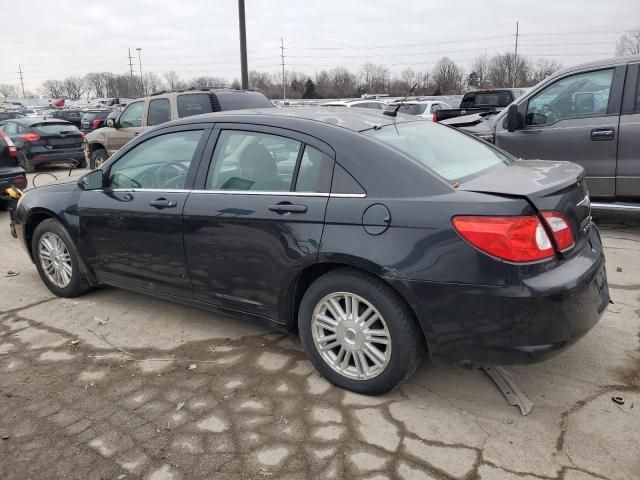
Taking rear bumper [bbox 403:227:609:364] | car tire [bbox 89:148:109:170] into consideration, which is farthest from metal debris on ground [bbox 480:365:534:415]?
car tire [bbox 89:148:109:170]

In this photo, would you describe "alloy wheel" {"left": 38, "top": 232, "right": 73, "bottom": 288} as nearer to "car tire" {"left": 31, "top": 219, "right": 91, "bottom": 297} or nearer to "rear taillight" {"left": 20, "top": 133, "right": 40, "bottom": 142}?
"car tire" {"left": 31, "top": 219, "right": 91, "bottom": 297}

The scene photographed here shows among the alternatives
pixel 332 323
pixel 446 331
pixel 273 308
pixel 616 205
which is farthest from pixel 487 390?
pixel 616 205

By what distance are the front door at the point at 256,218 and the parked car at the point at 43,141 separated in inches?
443

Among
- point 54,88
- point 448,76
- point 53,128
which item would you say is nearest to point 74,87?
point 54,88

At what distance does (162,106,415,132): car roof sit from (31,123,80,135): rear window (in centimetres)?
1197

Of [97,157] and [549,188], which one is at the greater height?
[549,188]

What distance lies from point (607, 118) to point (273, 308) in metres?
4.64

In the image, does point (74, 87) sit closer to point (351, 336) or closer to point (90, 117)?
point (90, 117)

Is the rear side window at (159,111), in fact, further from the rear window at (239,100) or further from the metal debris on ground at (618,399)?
the metal debris on ground at (618,399)

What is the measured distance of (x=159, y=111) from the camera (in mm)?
10031

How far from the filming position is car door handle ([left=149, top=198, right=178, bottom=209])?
3617 millimetres

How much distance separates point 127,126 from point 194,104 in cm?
267

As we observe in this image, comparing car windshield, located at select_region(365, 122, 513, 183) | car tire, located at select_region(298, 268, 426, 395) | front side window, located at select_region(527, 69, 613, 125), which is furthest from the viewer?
front side window, located at select_region(527, 69, 613, 125)

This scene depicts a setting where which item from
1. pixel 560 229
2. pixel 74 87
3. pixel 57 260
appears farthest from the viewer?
pixel 74 87
